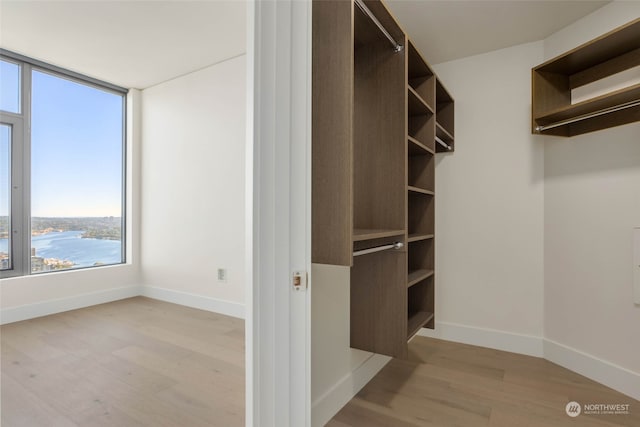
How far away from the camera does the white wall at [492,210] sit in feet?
8.60

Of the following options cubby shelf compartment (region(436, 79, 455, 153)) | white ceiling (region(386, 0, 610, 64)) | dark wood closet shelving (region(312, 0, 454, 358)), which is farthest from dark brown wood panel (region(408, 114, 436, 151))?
white ceiling (region(386, 0, 610, 64))

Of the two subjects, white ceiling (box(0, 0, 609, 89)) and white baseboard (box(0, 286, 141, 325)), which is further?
white baseboard (box(0, 286, 141, 325))

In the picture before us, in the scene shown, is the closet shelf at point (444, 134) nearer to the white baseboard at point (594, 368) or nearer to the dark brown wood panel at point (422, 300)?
the dark brown wood panel at point (422, 300)

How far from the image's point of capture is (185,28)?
9.34 feet

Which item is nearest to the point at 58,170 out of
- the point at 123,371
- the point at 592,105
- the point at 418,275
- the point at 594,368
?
the point at 123,371

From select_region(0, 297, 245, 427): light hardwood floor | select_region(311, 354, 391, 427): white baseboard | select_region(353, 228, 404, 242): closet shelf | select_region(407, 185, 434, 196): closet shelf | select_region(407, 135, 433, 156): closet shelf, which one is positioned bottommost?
select_region(0, 297, 245, 427): light hardwood floor

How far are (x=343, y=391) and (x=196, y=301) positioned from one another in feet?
7.72

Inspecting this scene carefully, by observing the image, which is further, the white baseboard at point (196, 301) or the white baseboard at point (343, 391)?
the white baseboard at point (196, 301)

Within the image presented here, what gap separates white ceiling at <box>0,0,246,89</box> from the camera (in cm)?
259

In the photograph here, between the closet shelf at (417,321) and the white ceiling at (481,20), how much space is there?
202 centimetres

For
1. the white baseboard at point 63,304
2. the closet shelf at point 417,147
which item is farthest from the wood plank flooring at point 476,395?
the white baseboard at point 63,304

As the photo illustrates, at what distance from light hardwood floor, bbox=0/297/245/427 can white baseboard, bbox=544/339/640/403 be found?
2181 mm

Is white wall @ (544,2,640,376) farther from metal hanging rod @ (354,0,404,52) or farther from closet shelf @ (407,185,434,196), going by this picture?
metal hanging rod @ (354,0,404,52)

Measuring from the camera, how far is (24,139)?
3.38m
